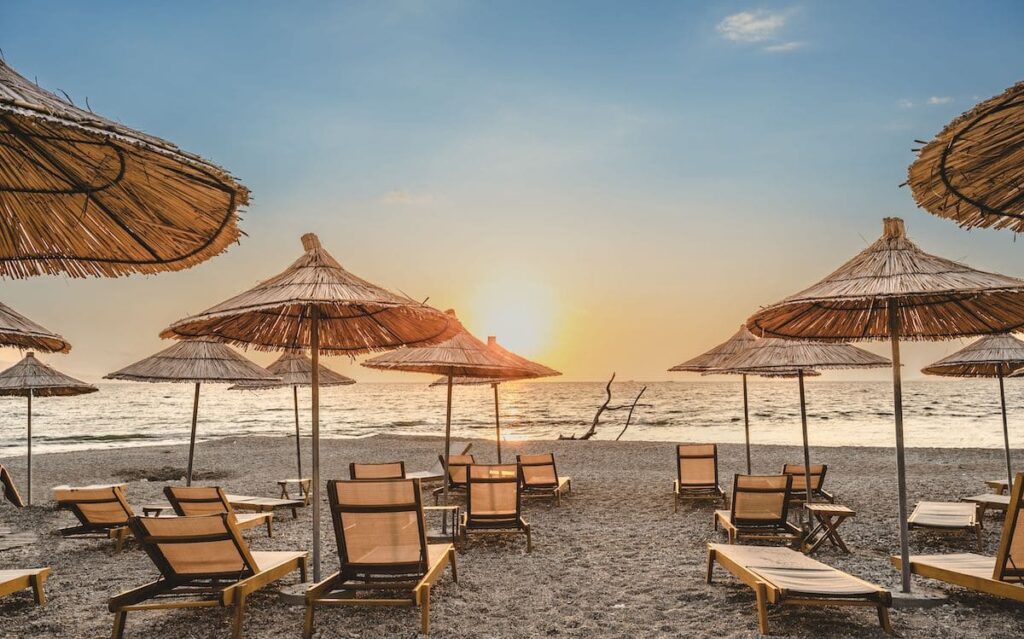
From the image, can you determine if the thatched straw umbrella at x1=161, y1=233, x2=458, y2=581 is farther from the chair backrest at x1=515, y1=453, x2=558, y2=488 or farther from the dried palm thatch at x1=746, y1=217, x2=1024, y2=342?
the chair backrest at x1=515, y1=453, x2=558, y2=488

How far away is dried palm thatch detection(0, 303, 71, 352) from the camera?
5.62m

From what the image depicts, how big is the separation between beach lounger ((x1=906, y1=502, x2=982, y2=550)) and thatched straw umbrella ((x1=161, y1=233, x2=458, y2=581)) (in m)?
5.11

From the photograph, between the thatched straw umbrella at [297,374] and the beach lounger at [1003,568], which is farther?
the thatched straw umbrella at [297,374]

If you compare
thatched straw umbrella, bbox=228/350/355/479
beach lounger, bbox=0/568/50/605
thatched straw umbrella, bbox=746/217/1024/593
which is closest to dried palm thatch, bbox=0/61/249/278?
beach lounger, bbox=0/568/50/605

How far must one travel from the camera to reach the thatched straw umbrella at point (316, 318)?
4488 millimetres

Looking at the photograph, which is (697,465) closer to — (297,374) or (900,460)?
(900,460)

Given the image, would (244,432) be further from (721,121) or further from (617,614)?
(617,614)

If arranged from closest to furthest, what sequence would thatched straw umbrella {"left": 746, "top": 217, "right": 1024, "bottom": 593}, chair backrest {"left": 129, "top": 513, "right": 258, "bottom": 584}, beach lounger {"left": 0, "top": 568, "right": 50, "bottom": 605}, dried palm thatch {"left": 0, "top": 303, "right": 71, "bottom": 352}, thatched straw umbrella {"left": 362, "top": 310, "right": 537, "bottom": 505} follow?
thatched straw umbrella {"left": 746, "top": 217, "right": 1024, "bottom": 593} < chair backrest {"left": 129, "top": 513, "right": 258, "bottom": 584} < beach lounger {"left": 0, "top": 568, "right": 50, "bottom": 605} < dried palm thatch {"left": 0, "top": 303, "right": 71, "bottom": 352} < thatched straw umbrella {"left": 362, "top": 310, "right": 537, "bottom": 505}

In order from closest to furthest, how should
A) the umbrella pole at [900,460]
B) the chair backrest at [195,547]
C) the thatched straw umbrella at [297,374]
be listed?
the chair backrest at [195,547] < the umbrella pole at [900,460] < the thatched straw umbrella at [297,374]

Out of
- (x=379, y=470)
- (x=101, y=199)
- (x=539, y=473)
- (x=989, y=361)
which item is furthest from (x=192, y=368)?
(x=989, y=361)

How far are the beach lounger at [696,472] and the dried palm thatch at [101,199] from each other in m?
8.43

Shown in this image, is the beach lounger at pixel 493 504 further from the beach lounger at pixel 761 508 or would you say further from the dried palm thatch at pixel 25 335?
the dried palm thatch at pixel 25 335

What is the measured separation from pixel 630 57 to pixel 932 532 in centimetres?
1151

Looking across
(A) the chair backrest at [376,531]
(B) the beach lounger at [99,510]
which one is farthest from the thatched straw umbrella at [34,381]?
(A) the chair backrest at [376,531]
